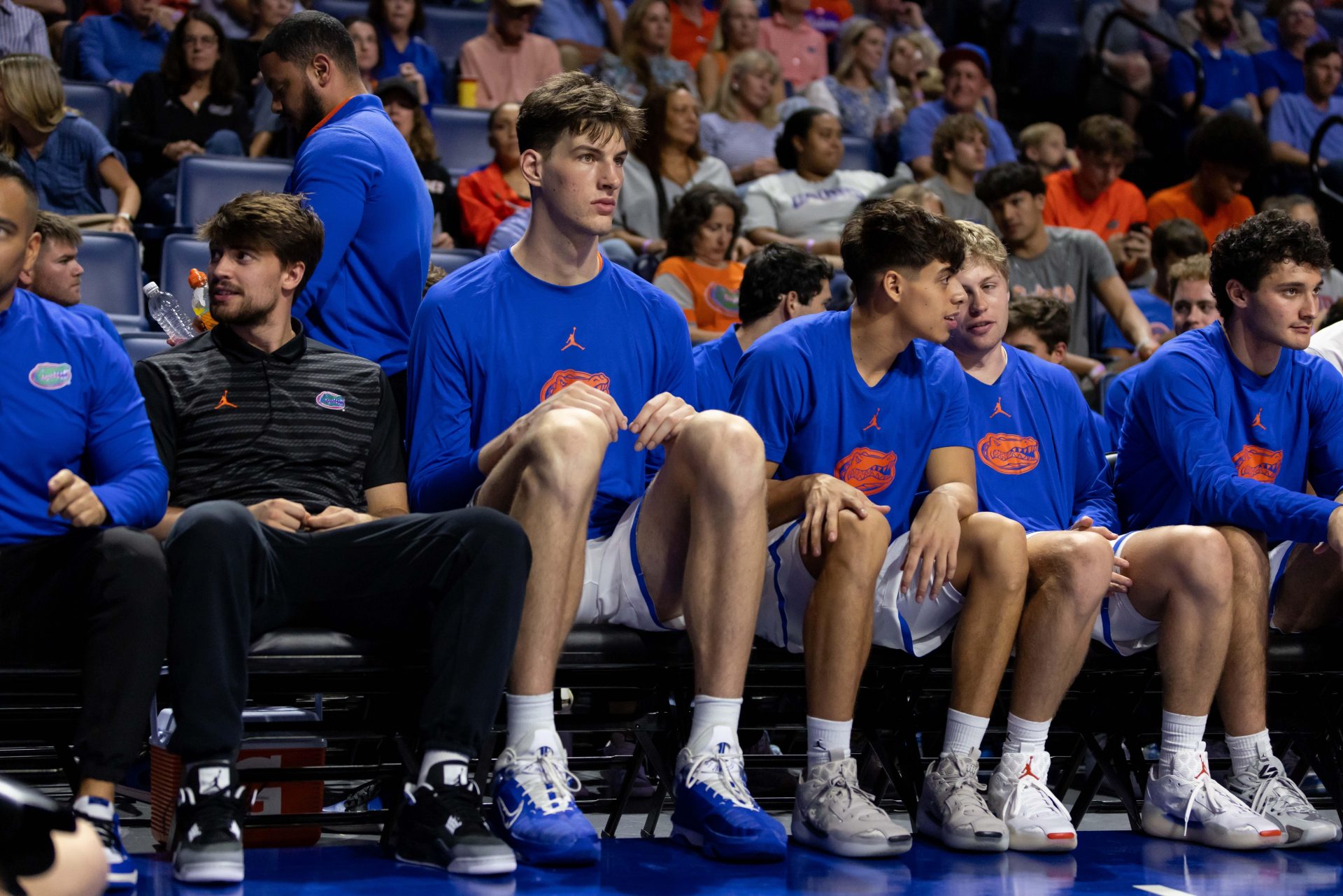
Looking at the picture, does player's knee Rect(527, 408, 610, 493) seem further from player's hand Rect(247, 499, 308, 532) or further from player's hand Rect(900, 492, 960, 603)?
player's hand Rect(900, 492, 960, 603)

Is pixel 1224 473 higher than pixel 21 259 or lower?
lower

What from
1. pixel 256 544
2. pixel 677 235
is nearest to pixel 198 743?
pixel 256 544

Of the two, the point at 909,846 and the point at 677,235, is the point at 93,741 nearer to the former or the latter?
the point at 909,846

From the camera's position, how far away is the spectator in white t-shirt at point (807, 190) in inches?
264

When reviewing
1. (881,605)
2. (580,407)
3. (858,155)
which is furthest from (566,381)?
(858,155)

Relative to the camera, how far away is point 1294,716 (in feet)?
11.6

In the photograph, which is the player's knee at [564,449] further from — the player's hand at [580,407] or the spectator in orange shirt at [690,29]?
the spectator in orange shirt at [690,29]

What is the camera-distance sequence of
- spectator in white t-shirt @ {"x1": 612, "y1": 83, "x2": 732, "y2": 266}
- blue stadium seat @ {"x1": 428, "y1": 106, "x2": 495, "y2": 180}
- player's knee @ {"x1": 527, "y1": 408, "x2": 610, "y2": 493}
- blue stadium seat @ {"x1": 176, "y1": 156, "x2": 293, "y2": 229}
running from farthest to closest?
blue stadium seat @ {"x1": 428, "y1": 106, "x2": 495, "y2": 180}, spectator in white t-shirt @ {"x1": 612, "y1": 83, "x2": 732, "y2": 266}, blue stadium seat @ {"x1": 176, "y1": 156, "x2": 293, "y2": 229}, player's knee @ {"x1": 527, "y1": 408, "x2": 610, "y2": 493}

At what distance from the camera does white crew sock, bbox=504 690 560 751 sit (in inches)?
107

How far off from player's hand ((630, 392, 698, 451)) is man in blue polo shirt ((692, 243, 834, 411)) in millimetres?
1601

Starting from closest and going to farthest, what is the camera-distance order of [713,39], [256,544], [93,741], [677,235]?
1. [93,741]
2. [256,544]
3. [677,235]
4. [713,39]

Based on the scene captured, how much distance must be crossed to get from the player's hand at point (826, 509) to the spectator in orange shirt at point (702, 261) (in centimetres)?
274

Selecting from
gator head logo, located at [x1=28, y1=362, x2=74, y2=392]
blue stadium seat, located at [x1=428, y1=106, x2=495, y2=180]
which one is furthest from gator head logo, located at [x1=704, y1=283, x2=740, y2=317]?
gator head logo, located at [x1=28, y1=362, x2=74, y2=392]

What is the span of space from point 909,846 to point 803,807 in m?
0.21
